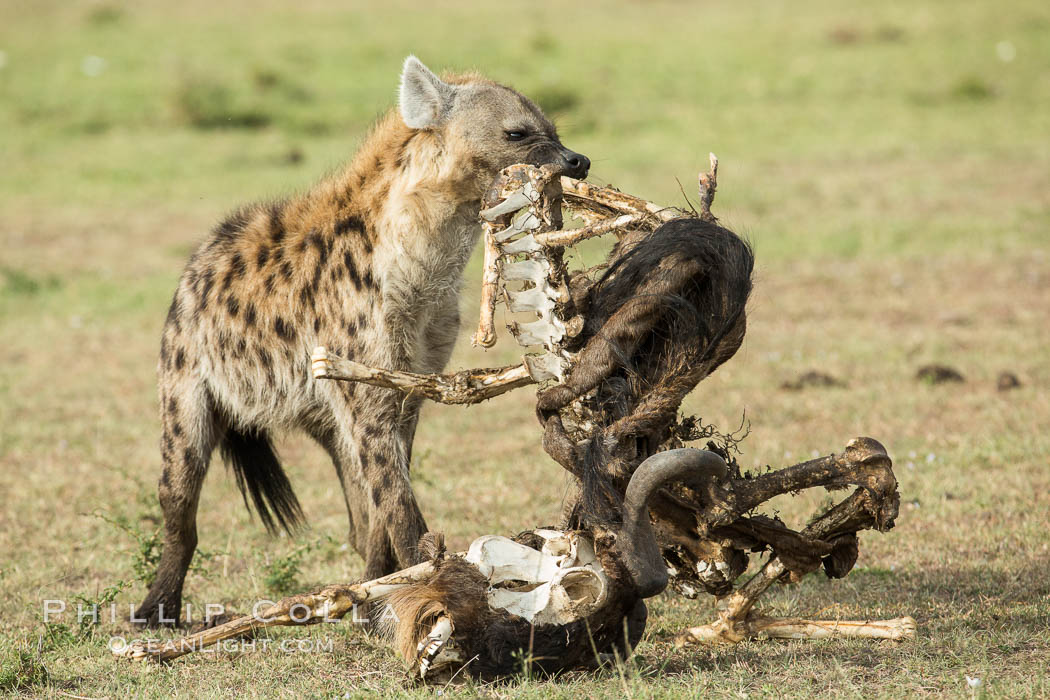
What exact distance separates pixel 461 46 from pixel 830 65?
5.25 m

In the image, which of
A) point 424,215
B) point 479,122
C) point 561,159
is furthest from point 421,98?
point 561,159

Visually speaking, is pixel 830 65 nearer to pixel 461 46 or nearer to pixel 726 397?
pixel 461 46

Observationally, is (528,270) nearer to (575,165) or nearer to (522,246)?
(522,246)

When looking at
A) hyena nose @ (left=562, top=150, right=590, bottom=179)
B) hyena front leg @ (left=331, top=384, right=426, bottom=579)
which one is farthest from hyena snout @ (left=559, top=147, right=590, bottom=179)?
hyena front leg @ (left=331, top=384, right=426, bottom=579)

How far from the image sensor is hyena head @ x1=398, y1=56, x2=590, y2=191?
4469mm

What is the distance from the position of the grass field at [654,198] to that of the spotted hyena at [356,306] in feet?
1.34

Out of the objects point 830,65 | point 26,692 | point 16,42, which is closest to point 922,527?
point 26,692

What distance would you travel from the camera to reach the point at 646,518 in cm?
319

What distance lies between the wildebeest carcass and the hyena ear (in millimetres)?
1010

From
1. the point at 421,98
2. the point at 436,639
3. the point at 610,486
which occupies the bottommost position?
the point at 436,639

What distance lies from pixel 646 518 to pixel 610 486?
6.1 inches

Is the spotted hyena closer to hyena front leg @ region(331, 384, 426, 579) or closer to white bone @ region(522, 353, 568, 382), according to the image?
hyena front leg @ region(331, 384, 426, 579)

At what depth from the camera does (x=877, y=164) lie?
41.3 feet

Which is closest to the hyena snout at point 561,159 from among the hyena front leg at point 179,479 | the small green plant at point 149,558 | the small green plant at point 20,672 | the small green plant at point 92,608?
the hyena front leg at point 179,479
